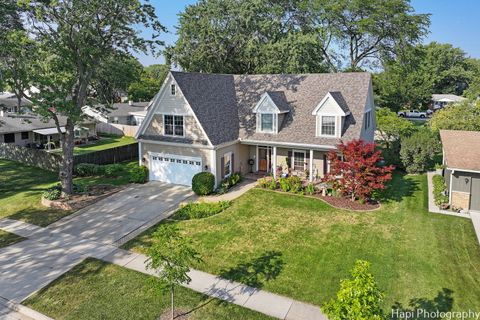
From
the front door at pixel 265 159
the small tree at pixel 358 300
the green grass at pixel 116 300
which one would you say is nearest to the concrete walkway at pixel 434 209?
the front door at pixel 265 159

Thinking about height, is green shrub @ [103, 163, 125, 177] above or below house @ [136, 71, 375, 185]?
below

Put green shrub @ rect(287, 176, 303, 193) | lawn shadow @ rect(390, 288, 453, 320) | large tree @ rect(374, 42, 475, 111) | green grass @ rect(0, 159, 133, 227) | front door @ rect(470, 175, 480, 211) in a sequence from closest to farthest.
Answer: lawn shadow @ rect(390, 288, 453, 320), front door @ rect(470, 175, 480, 211), green grass @ rect(0, 159, 133, 227), green shrub @ rect(287, 176, 303, 193), large tree @ rect(374, 42, 475, 111)

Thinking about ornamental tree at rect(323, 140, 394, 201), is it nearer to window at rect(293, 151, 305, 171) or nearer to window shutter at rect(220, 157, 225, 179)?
window at rect(293, 151, 305, 171)

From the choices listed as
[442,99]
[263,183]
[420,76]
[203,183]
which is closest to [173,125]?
[203,183]

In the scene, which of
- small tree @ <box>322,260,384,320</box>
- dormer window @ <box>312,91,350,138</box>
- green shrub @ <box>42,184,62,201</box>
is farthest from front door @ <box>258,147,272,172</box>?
small tree @ <box>322,260,384,320</box>

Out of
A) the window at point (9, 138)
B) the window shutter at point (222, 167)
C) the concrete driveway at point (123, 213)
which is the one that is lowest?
the concrete driveway at point (123, 213)

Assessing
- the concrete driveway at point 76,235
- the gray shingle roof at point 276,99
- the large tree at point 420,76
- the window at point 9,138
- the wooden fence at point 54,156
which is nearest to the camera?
the concrete driveway at point 76,235

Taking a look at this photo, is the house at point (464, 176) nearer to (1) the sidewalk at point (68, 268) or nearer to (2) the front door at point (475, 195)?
(2) the front door at point (475, 195)
